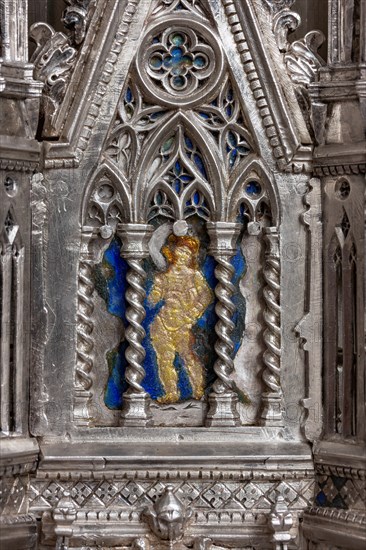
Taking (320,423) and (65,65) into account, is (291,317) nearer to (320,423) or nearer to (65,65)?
(320,423)

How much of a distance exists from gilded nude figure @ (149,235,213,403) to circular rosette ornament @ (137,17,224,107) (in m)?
0.76

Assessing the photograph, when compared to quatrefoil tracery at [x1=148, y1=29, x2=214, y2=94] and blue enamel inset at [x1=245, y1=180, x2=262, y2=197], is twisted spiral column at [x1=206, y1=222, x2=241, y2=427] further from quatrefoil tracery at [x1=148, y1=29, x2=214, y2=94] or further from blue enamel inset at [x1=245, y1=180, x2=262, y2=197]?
quatrefoil tracery at [x1=148, y1=29, x2=214, y2=94]

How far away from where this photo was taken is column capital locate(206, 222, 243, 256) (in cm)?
569

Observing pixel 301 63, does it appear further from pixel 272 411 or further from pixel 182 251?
pixel 272 411

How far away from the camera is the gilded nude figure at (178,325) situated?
575cm

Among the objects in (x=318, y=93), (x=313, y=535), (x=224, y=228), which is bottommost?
(x=313, y=535)

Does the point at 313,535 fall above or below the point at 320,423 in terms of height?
below

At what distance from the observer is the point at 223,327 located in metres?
5.69

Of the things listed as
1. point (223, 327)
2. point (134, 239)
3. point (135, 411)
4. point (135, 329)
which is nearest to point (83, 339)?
point (135, 329)

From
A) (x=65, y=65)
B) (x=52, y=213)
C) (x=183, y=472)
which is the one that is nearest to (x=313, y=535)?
(x=183, y=472)

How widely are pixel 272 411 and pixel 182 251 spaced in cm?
78

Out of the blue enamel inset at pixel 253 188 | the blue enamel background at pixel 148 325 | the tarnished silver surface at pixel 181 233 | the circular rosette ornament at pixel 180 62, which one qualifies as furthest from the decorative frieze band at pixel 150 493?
the circular rosette ornament at pixel 180 62

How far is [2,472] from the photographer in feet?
18.0

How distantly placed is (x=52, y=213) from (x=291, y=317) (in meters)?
1.11
